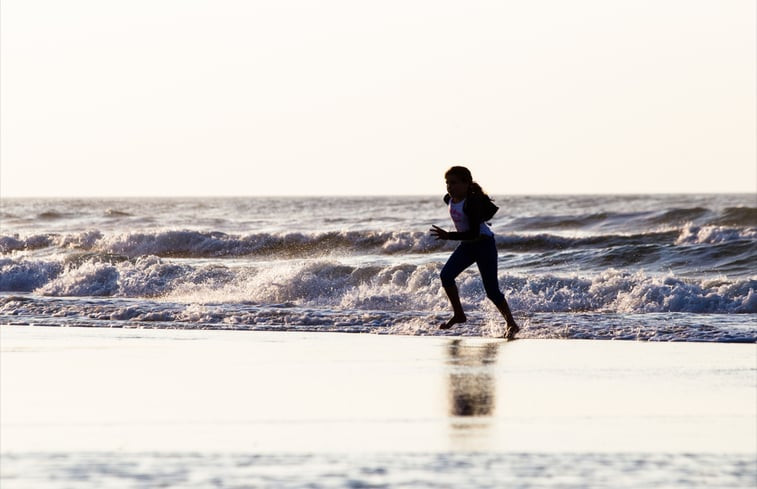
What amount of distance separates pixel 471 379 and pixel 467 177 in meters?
3.45

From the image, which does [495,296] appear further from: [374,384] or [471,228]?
[374,384]

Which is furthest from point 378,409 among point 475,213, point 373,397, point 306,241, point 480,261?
point 306,241

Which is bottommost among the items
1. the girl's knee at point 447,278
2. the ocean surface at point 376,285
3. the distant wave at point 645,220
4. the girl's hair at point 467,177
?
the ocean surface at point 376,285

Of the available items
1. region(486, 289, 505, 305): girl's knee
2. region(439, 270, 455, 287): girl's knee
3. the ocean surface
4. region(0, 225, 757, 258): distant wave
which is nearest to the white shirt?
region(439, 270, 455, 287): girl's knee

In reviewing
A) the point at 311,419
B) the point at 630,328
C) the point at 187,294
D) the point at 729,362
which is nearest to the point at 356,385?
the point at 311,419

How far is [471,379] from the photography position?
781cm

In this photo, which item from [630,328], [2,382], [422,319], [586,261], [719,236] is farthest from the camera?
[719,236]

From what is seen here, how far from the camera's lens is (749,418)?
6309mm

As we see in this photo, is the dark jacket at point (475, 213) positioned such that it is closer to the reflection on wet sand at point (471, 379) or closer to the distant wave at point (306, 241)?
the reflection on wet sand at point (471, 379)

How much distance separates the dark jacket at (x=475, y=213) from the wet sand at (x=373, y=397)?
43.5 inches

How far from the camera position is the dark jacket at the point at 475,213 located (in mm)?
10766

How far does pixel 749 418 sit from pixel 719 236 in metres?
22.3

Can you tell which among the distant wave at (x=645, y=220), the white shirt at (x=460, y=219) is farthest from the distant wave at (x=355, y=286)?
the distant wave at (x=645, y=220)

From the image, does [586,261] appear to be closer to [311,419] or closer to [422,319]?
[422,319]
